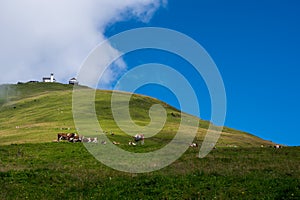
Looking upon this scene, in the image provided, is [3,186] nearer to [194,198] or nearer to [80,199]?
[80,199]

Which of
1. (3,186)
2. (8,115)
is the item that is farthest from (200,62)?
(8,115)

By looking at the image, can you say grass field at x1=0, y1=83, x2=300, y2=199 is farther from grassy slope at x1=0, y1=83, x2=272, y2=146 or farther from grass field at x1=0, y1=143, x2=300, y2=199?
grassy slope at x1=0, y1=83, x2=272, y2=146

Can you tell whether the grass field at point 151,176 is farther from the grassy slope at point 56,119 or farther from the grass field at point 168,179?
the grassy slope at point 56,119

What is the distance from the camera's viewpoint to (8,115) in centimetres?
13825

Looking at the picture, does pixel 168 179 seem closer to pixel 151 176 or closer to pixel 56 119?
pixel 151 176

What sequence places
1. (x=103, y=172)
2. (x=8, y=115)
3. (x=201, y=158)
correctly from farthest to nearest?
(x=8, y=115) → (x=201, y=158) → (x=103, y=172)

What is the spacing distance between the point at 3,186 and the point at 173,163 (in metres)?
13.1

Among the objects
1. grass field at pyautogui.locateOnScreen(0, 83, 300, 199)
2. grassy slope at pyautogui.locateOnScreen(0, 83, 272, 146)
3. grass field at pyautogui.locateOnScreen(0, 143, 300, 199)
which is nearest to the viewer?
grass field at pyautogui.locateOnScreen(0, 143, 300, 199)

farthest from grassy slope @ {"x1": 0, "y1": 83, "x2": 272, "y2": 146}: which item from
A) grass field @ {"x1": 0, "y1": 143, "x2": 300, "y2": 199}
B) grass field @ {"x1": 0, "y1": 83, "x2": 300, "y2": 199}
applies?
grass field @ {"x1": 0, "y1": 143, "x2": 300, "y2": 199}

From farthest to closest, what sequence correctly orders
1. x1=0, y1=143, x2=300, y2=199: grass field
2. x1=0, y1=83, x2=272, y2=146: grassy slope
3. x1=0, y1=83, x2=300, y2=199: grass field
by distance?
1. x1=0, y1=83, x2=272, y2=146: grassy slope
2. x1=0, y1=83, x2=300, y2=199: grass field
3. x1=0, y1=143, x2=300, y2=199: grass field

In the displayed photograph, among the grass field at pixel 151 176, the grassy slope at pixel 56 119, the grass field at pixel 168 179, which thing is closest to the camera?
the grass field at pixel 168 179

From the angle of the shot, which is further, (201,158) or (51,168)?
(201,158)

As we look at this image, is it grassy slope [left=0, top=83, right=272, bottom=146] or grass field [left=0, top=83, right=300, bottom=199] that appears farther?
grassy slope [left=0, top=83, right=272, bottom=146]

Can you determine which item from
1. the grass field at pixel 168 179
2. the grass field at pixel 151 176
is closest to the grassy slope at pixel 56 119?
the grass field at pixel 151 176
